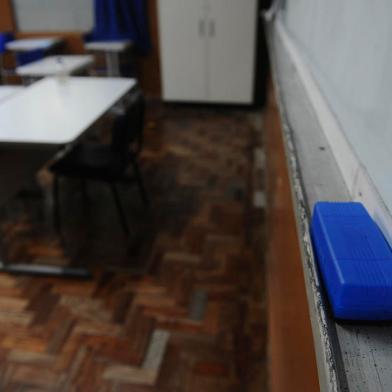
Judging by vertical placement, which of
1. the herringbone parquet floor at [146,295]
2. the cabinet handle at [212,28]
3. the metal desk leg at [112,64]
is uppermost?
the cabinet handle at [212,28]

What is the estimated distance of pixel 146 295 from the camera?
2.21m

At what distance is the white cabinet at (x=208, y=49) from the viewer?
4961 mm

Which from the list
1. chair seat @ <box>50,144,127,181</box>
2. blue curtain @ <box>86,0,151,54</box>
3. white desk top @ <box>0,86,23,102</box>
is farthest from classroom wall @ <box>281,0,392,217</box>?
blue curtain @ <box>86,0,151,54</box>

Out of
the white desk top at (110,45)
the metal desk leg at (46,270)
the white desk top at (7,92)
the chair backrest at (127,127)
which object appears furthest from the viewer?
the white desk top at (110,45)

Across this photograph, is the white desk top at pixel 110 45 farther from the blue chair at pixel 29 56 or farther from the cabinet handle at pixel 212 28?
the cabinet handle at pixel 212 28

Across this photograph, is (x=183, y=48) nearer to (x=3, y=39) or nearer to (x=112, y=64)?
(x=112, y=64)

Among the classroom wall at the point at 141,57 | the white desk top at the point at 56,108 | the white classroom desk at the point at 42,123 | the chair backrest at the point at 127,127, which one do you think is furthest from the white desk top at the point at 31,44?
the chair backrest at the point at 127,127

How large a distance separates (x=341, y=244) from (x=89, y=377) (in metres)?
1.56

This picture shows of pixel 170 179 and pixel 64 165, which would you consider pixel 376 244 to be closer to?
pixel 64 165

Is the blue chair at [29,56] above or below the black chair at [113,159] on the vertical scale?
above

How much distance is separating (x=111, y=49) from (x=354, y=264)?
17.2ft

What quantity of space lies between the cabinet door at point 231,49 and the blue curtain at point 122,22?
1075mm

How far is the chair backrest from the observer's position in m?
2.49

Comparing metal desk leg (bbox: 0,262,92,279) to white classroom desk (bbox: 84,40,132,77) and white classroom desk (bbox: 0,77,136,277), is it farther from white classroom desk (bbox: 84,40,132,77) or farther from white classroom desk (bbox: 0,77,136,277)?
white classroom desk (bbox: 84,40,132,77)
